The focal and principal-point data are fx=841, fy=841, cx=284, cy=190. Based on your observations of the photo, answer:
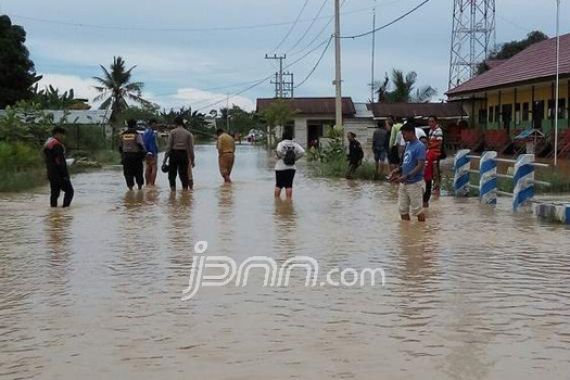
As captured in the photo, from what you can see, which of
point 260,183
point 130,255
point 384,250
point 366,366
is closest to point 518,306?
point 366,366

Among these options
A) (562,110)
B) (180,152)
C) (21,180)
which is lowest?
(21,180)

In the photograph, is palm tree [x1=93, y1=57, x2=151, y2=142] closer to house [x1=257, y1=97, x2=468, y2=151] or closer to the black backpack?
house [x1=257, y1=97, x2=468, y2=151]

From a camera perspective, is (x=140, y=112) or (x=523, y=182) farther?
(x=140, y=112)

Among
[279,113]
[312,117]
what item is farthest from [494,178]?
[312,117]

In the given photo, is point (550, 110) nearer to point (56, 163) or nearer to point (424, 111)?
point (424, 111)

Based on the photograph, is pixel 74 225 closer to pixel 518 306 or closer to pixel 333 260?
pixel 333 260

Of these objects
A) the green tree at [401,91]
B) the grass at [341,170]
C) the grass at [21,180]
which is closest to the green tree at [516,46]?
the green tree at [401,91]

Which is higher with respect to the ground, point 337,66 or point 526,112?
point 337,66

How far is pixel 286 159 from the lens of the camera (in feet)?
52.3

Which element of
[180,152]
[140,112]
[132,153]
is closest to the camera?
[132,153]

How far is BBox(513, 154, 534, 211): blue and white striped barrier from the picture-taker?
14102mm

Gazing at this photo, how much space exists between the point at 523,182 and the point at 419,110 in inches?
1566

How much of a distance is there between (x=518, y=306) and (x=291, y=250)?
11.4ft

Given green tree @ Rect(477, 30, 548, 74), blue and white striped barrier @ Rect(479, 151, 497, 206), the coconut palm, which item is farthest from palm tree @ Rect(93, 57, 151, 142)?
blue and white striped barrier @ Rect(479, 151, 497, 206)
